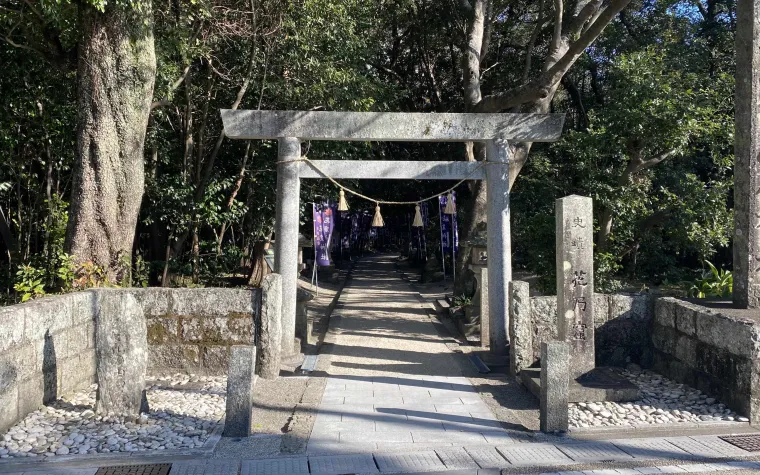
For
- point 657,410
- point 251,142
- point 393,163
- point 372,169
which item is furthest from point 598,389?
point 251,142

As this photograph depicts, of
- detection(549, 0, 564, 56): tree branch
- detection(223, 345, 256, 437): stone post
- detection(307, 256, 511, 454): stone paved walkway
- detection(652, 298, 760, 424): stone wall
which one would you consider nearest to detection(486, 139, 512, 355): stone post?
detection(307, 256, 511, 454): stone paved walkway

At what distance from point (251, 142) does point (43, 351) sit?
8.44 m

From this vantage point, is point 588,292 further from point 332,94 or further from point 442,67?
point 442,67

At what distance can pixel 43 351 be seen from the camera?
6617 mm

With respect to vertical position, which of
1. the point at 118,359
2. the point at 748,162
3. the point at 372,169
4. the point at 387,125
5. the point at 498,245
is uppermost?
the point at 387,125

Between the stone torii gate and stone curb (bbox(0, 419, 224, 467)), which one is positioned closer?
stone curb (bbox(0, 419, 224, 467))

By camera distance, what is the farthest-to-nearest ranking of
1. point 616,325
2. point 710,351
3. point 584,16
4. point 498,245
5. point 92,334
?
point 584,16, point 498,245, point 616,325, point 92,334, point 710,351

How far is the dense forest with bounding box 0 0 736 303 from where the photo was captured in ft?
30.2

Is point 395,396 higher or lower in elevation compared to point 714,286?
lower

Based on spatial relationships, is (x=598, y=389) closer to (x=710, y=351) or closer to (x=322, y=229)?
(x=710, y=351)

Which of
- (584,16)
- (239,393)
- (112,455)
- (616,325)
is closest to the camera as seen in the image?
(112,455)

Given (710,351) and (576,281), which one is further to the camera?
(576,281)

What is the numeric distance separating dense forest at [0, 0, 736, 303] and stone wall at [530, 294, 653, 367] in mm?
2394

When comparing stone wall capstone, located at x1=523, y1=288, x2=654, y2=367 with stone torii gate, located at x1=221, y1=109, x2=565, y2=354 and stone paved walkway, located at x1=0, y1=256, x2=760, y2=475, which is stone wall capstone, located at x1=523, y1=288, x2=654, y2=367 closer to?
stone torii gate, located at x1=221, y1=109, x2=565, y2=354
